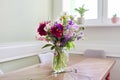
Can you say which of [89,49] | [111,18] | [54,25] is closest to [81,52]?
[89,49]

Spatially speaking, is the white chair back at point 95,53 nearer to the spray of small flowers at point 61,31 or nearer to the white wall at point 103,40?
the white wall at point 103,40

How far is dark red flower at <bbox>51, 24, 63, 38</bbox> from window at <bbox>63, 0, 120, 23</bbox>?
1766mm

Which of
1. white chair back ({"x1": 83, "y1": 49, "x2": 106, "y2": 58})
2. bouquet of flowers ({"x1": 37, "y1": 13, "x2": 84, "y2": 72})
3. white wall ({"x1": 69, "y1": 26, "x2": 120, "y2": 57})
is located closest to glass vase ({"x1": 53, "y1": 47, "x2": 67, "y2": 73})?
bouquet of flowers ({"x1": 37, "y1": 13, "x2": 84, "y2": 72})

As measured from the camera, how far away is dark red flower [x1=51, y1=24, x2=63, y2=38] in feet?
4.31

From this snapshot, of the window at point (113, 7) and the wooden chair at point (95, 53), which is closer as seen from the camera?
the wooden chair at point (95, 53)

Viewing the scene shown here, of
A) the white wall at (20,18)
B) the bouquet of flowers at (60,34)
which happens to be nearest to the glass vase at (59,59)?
the bouquet of flowers at (60,34)

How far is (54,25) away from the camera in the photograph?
1338mm

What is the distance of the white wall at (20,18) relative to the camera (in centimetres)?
209

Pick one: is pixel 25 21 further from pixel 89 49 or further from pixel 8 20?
pixel 89 49

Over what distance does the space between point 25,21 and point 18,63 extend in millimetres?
631

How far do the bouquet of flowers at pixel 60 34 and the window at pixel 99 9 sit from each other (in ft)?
5.37

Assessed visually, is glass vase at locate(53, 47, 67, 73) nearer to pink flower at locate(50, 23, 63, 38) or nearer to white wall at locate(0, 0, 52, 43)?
pink flower at locate(50, 23, 63, 38)

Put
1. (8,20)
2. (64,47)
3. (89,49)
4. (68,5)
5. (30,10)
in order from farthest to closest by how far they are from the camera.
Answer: (68,5), (89,49), (30,10), (8,20), (64,47)

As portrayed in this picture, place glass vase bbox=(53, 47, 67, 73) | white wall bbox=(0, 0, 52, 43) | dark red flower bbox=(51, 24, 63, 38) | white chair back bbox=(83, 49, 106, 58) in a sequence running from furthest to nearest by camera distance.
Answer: white chair back bbox=(83, 49, 106, 58) → white wall bbox=(0, 0, 52, 43) → glass vase bbox=(53, 47, 67, 73) → dark red flower bbox=(51, 24, 63, 38)
